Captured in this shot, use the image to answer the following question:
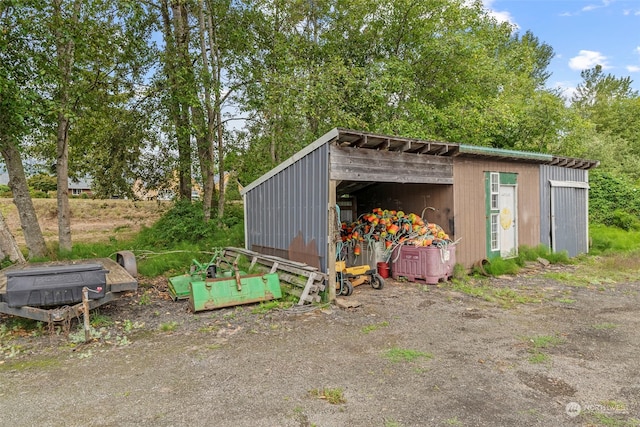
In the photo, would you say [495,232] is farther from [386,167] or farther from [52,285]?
[52,285]

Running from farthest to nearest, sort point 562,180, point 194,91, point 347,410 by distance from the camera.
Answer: point 562,180
point 194,91
point 347,410

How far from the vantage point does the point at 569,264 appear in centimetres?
969

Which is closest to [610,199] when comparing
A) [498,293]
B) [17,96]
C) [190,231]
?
[498,293]

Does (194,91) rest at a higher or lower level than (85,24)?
lower

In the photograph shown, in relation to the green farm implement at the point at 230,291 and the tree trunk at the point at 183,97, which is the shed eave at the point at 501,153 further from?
the tree trunk at the point at 183,97

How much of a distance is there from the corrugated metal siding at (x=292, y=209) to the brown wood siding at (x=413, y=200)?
9.37 feet

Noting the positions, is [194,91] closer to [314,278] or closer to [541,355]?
[314,278]

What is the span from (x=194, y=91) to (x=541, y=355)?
29.4 feet

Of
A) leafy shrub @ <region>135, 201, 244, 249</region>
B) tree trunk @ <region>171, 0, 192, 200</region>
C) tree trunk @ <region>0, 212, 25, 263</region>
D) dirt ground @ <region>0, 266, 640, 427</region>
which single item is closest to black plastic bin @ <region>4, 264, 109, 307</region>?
dirt ground @ <region>0, 266, 640, 427</region>

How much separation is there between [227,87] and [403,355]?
30.2 feet

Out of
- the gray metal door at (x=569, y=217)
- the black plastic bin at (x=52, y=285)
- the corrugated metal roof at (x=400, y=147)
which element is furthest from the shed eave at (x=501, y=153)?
the black plastic bin at (x=52, y=285)

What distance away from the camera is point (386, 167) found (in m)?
6.86

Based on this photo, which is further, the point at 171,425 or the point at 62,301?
the point at 62,301

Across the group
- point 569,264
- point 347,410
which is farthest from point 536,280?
point 347,410
